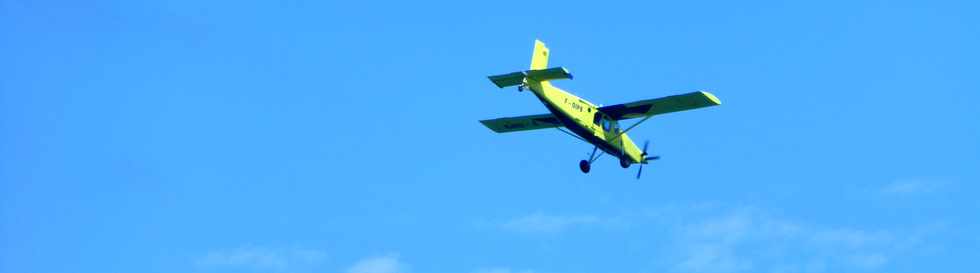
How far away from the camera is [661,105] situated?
46656mm

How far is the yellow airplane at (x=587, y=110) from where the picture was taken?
43.5 metres

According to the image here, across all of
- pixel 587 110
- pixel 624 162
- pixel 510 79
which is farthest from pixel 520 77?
pixel 624 162

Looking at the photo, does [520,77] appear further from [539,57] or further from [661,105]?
[661,105]

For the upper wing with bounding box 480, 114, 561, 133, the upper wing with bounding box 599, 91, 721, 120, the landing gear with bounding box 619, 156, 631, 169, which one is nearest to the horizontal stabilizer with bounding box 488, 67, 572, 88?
the upper wing with bounding box 599, 91, 721, 120

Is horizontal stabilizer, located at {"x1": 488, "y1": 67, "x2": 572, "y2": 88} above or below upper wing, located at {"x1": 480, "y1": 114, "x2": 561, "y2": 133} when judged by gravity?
below

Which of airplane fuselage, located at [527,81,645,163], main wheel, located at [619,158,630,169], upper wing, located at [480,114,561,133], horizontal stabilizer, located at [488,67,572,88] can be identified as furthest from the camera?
upper wing, located at [480,114,561,133]

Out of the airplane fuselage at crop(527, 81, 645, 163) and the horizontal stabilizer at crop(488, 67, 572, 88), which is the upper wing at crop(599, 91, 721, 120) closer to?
the airplane fuselage at crop(527, 81, 645, 163)

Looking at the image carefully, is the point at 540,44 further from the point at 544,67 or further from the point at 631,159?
the point at 631,159

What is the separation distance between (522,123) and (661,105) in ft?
16.9

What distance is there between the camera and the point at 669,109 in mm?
46844

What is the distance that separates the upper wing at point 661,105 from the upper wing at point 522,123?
200 centimetres

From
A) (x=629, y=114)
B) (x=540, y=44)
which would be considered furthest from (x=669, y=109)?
(x=540, y=44)

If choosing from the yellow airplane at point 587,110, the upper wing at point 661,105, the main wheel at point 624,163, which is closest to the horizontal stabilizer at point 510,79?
the yellow airplane at point 587,110

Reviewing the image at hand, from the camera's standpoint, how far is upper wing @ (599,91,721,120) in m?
45.9
